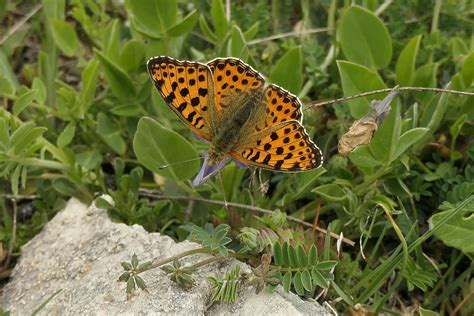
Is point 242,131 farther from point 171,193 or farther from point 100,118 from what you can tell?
point 100,118

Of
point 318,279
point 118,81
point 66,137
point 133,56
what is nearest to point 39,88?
point 66,137

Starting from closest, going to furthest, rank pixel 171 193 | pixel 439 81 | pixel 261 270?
pixel 261 270, pixel 171 193, pixel 439 81

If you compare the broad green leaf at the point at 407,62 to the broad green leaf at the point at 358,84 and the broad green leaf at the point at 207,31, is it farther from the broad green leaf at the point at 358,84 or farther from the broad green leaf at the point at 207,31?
the broad green leaf at the point at 207,31

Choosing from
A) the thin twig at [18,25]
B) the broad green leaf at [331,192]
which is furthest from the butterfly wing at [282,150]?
the thin twig at [18,25]

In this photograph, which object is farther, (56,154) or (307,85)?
(307,85)

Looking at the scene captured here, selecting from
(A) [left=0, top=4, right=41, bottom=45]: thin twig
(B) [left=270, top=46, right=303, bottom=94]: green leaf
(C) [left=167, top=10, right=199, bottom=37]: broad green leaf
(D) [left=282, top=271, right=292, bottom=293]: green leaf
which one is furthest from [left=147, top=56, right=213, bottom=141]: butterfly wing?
(A) [left=0, top=4, right=41, bottom=45]: thin twig

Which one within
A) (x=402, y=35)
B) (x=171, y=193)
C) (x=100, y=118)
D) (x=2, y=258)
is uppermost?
(x=402, y=35)

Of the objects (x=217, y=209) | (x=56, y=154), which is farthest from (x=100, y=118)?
(x=217, y=209)

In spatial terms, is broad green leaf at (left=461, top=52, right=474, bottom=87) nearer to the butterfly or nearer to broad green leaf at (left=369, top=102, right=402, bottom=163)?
A: broad green leaf at (left=369, top=102, right=402, bottom=163)
